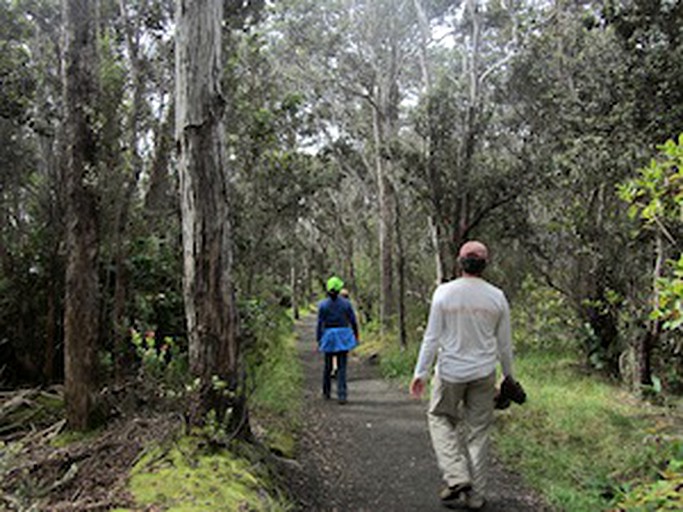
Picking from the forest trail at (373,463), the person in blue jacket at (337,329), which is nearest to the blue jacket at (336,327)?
the person in blue jacket at (337,329)

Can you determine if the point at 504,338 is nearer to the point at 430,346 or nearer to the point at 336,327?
the point at 430,346

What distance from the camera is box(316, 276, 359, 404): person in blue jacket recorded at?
7805 mm

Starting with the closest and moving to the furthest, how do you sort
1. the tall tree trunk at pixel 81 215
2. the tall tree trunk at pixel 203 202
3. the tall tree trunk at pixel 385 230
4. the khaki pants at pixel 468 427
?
1. the khaki pants at pixel 468 427
2. the tall tree trunk at pixel 203 202
3. the tall tree trunk at pixel 81 215
4. the tall tree trunk at pixel 385 230

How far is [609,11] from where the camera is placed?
6828mm

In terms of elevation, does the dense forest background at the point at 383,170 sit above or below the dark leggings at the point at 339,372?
above

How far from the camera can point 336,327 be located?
7.90m

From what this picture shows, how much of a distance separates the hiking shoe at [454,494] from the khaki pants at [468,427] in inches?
1.3

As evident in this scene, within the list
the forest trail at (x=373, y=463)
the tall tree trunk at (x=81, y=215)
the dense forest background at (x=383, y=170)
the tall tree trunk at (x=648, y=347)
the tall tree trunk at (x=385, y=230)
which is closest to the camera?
the forest trail at (x=373, y=463)

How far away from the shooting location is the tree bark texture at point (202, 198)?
4191 millimetres

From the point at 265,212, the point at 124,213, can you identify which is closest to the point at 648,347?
the point at 124,213

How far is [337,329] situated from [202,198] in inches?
160

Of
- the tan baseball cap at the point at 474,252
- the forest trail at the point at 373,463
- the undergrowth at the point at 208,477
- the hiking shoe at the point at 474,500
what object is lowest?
the forest trail at the point at 373,463

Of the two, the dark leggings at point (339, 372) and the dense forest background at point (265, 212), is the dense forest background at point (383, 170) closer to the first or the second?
the dense forest background at point (265, 212)

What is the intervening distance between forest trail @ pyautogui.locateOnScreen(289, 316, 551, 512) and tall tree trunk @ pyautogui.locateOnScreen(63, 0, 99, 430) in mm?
2386
